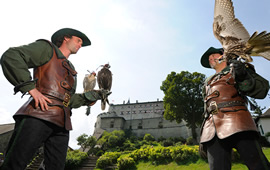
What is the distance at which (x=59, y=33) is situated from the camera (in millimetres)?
3328

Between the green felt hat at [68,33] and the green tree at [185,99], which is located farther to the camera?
the green tree at [185,99]

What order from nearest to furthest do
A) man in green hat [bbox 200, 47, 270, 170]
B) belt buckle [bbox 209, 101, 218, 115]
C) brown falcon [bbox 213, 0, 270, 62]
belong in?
man in green hat [bbox 200, 47, 270, 170] < brown falcon [bbox 213, 0, 270, 62] < belt buckle [bbox 209, 101, 218, 115]

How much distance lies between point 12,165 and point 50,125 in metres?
0.61

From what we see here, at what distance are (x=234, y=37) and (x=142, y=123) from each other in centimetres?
5129

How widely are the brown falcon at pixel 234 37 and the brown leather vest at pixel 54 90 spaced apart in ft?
9.78

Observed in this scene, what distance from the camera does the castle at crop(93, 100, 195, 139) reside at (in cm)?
4647

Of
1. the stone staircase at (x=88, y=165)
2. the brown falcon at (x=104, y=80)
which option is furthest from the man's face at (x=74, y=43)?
the stone staircase at (x=88, y=165)

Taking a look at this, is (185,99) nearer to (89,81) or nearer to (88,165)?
(88,165)

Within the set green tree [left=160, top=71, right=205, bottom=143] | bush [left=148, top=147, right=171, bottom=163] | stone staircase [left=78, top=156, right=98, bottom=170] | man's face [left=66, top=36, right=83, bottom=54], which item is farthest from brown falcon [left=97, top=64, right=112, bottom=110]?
green tree [left=160, top=71, right=205, bottom=143]

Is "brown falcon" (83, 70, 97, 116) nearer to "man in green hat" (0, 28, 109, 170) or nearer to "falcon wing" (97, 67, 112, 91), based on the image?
"falcon wing" (97, 67, 112, 91)

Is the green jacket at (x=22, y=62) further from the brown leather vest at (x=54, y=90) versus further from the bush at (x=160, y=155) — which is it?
the bush at (x=160, y=155)

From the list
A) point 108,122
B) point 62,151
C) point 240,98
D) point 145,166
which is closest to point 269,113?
point 145,166

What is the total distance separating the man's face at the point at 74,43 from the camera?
3.29 m

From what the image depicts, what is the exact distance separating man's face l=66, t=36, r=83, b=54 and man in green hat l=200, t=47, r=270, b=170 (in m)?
2.85
